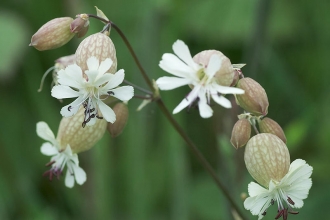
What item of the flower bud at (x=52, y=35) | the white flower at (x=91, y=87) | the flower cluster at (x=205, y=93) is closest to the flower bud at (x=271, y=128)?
the flower cluster at (x=205, y=93)

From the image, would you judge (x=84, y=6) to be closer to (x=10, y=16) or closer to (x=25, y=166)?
(x=10, y=16)

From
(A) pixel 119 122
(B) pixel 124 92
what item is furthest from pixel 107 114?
(A) pixel 119 122

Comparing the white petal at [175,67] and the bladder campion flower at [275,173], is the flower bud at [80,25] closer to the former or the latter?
the white petal at [175,67]

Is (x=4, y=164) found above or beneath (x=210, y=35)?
above

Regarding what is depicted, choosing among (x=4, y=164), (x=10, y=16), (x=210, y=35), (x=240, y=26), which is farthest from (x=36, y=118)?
(x=240, y=26)

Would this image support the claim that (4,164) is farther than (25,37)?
No

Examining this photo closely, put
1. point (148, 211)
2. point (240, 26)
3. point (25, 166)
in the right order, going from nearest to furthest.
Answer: point (148, 211), point (25, 166), point (240, 26)

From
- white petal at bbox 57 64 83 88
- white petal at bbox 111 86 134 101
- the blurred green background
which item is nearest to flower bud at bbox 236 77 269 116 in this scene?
white petal at bbox 111 86 134 101
